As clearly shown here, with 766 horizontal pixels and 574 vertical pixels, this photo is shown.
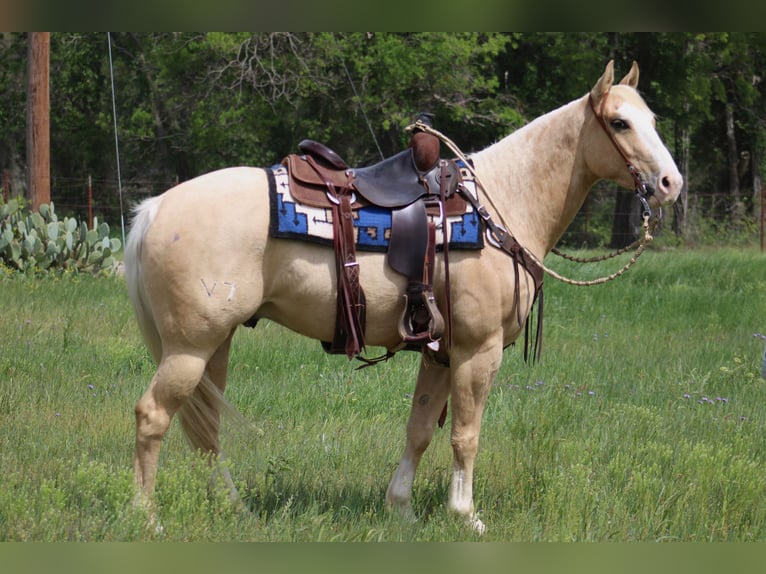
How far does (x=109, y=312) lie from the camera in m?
9.97

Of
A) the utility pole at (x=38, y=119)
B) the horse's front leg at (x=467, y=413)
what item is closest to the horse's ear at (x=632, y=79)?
the horse's front leg at (x=467, y=413)

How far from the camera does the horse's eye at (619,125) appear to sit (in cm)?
466

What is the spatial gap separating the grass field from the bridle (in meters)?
1.55

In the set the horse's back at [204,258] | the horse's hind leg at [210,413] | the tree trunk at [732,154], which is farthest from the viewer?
the tree trunk at [732,154]

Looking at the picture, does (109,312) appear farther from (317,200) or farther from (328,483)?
(317,200)

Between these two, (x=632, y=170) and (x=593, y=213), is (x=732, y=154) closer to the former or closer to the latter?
(x=593, y=213)

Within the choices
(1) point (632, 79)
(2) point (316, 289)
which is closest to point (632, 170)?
(1) point (632, 79)

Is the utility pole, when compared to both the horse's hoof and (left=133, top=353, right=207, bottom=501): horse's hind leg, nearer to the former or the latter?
(left=133, top=353, right=207, bottom=501): horse's hind leg

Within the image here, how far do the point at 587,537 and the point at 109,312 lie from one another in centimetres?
681

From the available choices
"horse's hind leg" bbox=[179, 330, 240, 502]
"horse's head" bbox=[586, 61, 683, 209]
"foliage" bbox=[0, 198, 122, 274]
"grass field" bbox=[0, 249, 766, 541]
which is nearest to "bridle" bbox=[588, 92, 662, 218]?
"horse's head" bbox=[586, 61, 683, 209]

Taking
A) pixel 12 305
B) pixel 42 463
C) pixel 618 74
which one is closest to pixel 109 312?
pixel 12 305

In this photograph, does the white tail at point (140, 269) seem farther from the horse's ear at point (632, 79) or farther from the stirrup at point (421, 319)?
the horse's ear at point (632, 79)

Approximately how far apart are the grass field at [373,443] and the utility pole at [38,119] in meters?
5.67

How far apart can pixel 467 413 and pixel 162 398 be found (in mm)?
1566
